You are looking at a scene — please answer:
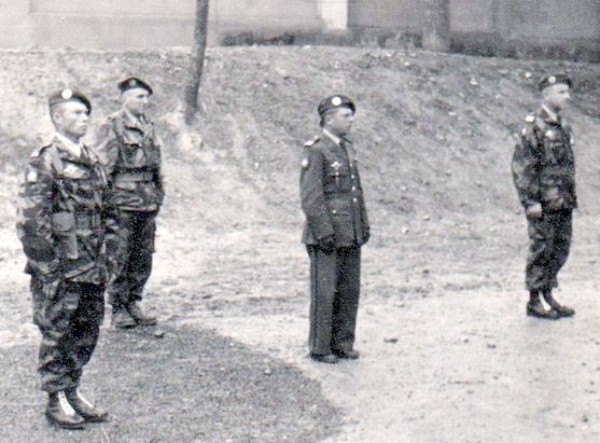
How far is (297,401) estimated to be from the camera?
7.51 meters

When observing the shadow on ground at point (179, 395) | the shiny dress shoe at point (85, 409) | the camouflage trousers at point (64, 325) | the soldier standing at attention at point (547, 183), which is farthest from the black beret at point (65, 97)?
the soldier standing at attention at point (547, 183)

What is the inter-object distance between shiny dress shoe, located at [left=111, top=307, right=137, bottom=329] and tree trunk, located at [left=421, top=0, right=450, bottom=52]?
45.7ft

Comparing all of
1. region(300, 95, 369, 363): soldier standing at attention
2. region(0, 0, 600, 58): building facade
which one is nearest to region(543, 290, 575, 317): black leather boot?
region(300, 95, 369, 363): soldier standing at attention

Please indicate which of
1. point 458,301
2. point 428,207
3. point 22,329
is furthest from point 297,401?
point 428,207

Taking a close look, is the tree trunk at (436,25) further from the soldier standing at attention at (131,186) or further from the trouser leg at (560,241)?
the soldier standing at attention at (131,186)

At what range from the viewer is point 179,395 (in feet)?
24.8

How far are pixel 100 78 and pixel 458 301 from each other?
28.6ft

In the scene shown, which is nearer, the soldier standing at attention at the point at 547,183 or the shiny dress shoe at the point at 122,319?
the shiny dress shoe at the point at 122,319

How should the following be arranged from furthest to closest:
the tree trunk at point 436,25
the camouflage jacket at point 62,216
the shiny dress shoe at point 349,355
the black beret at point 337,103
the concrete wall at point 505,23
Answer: the concrete wall at point 505,23
the tree trunk at point 436,25
the shiny dress shoe at point 349,355
the black beret at point 337,103
the camouflage jacket at point 62,216

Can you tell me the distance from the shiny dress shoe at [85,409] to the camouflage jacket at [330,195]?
7.43 ft

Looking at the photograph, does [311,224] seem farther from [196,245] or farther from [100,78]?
[100,78]

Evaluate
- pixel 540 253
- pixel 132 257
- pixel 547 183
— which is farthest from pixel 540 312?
pixel 132 257

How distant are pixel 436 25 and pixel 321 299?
1446 cm

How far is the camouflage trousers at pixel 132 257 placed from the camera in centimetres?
938
